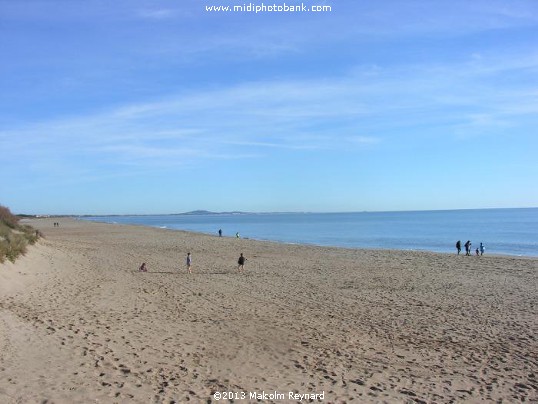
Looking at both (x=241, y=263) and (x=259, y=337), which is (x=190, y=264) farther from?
(x=259, y=337)

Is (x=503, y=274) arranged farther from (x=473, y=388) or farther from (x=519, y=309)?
(x=473, y=388)

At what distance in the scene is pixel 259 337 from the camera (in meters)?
11.5

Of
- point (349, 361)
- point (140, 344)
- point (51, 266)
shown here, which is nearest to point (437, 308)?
point (349, 361)

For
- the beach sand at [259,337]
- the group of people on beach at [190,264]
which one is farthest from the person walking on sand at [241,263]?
the beach sand at [259,337]

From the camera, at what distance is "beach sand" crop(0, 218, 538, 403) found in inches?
318

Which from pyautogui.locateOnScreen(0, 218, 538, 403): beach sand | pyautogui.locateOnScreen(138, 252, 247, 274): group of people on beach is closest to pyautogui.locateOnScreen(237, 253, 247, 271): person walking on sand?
pyautogui.locateOnScreen(138, 252, 247, 274): group of people on beach

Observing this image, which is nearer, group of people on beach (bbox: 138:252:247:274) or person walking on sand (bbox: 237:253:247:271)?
group of people on beach (bbox: 138:252:247:274)

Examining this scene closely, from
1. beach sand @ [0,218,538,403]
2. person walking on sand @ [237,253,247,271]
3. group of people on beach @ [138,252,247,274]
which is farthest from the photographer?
person walking on sand @ [237,253,247,271]

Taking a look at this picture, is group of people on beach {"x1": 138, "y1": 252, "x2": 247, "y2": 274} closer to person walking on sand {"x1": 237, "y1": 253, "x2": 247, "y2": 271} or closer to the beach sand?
person walking on sand {"x1": 237, "y1": 253, "x2": 247, "y2": 271}

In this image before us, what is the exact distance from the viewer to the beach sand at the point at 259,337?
807cm

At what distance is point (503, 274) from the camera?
24.7 m

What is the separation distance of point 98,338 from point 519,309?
12.7 meters

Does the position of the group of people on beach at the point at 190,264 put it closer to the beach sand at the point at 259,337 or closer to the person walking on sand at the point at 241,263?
the person walking on sand at the point at 241,263

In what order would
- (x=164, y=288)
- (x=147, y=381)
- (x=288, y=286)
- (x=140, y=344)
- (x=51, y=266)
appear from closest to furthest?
(x=147, y=381)
(x=140, y=344)
(x=164, y=288)
(x=288, y=286)
(x=51, y=266)
